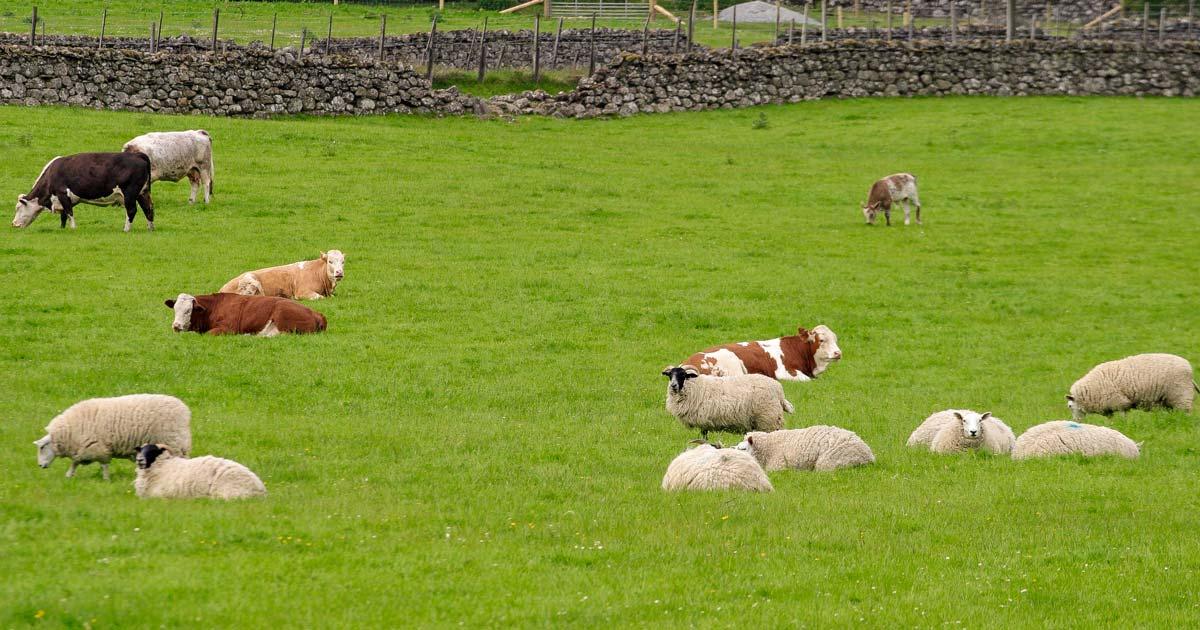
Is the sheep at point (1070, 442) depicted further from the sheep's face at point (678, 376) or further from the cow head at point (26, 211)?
the cow head at point (26, 211)

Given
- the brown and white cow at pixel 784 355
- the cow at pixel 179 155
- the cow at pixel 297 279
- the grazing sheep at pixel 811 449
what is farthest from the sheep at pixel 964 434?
the cow at pixel 179 155

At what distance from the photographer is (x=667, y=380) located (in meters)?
20.1

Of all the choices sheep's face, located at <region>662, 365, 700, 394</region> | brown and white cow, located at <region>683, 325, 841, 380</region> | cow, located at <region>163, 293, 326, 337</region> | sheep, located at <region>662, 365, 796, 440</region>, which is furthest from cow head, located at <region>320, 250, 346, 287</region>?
sheep's face, located at <region>662, 365, 700, 394</region>

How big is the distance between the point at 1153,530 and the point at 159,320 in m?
15.0

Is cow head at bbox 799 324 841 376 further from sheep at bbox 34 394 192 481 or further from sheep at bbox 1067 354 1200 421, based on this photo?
sheep at bbox 34 394 192 481

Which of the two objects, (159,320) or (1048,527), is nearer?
(1048,527)

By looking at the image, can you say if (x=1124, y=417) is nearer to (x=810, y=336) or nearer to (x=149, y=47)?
(x=810, y=336)

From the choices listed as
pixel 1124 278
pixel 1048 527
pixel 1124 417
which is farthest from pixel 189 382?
pixel 1124 278

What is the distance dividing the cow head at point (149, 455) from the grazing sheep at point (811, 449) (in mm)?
5887

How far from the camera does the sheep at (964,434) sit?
53.6ft

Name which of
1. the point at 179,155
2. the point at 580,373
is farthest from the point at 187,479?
the point at 179,155

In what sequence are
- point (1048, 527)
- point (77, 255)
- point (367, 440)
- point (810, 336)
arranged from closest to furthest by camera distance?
point (1048, 527) < point (367, 440) < point (810, 336) < point (77, 255)

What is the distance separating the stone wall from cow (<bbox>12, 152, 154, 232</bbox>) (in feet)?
73.4

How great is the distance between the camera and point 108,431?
524 inches
